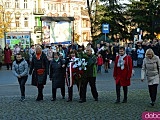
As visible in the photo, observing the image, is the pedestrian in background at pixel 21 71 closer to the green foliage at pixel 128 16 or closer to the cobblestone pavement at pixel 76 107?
the cobblestone pavement at pixel 76 107

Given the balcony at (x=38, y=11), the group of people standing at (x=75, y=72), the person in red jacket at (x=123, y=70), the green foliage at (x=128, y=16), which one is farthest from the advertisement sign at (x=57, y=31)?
the balcony at (x=38, y=11)

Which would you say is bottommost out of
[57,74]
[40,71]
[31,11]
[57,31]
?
[57,74]

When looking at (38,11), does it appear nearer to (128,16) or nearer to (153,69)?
(128,16)

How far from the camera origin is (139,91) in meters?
15.3

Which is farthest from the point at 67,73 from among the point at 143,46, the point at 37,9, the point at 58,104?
the point at 37,9

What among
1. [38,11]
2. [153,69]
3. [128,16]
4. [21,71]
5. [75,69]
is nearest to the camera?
[153,69]

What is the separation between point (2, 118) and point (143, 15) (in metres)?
35.7

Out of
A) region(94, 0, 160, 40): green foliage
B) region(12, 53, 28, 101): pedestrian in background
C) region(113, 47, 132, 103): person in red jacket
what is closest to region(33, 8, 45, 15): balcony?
region(94, 0, 160, 40): green foliage

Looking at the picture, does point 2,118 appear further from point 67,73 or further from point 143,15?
point 143,15

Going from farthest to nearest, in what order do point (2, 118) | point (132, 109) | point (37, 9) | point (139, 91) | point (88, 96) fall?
point (37, 9)
point (139, 91)
point (88, 96)
point (132, 109)
point (2, 118)

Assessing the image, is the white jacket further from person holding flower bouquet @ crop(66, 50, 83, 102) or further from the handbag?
the handbag

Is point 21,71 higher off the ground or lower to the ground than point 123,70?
lower

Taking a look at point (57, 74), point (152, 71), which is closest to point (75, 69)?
point (57, 74)

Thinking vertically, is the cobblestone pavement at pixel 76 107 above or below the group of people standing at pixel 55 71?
below
